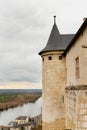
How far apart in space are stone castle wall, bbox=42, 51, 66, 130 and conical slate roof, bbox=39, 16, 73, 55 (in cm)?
40

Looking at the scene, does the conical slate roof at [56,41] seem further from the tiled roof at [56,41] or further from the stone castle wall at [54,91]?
the stone castle wall at [54,91]

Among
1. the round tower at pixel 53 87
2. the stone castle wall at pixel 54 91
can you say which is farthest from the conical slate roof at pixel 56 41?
the stone castle wall at pixel 54 91

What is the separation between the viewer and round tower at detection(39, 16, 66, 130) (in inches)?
641

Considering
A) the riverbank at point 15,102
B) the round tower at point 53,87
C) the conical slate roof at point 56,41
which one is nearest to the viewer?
the round tower at point 53,87

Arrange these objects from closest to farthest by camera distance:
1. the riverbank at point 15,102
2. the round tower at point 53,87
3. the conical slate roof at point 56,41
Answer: the round tower at point 53,87, the conical slate roof at point 56,41, the riverbank at point 15,102

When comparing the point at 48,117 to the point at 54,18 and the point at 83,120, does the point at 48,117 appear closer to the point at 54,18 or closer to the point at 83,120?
the point at 54,18

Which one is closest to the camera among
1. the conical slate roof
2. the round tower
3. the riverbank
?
the round tower

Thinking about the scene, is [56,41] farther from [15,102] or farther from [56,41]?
[15,102]

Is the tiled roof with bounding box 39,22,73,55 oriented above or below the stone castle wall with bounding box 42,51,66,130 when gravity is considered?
above

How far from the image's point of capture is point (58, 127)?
53.0ft

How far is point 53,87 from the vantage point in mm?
16438

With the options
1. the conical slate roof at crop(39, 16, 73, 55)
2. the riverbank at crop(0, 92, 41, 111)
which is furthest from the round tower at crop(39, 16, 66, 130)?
the riverbank at crop(0, 92, 41, 111)

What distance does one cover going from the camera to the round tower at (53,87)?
16.3 m

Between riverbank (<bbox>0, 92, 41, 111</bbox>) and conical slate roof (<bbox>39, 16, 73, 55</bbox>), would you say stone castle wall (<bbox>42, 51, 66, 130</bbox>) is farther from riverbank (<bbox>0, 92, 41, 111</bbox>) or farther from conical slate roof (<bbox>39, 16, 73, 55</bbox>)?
riverbank (<bbox>0, 92, 41, 111</bbox>)
